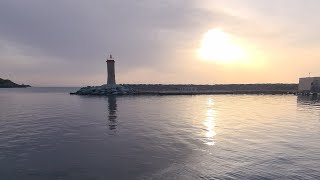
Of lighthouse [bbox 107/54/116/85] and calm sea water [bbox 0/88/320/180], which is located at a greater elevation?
lighthouse [bbox 107/54/116/85]

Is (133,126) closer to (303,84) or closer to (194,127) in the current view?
(194,127)

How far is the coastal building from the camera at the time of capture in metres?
83.2

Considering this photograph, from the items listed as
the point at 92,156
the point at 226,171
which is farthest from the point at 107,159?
the point at 226,171

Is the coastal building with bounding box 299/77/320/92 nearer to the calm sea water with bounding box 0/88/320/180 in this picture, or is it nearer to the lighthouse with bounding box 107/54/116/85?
the lighthouse with bounding box 107/54/116/85

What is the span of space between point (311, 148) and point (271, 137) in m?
3.67

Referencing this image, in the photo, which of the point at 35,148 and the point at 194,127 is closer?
the point at 35,148

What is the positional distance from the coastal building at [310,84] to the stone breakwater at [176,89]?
12.7 ft

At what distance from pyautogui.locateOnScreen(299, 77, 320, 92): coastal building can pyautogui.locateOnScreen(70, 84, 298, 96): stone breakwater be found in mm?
3883

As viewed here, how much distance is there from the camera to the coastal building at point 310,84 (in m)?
83.2

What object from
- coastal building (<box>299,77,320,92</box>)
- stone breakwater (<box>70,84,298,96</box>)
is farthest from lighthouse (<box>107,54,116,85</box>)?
coastal building (<box>299,77,320,92</box>)

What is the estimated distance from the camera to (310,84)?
282 feet

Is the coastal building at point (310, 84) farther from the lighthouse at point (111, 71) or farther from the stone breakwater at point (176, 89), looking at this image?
the lighthouse at point (111, 71)

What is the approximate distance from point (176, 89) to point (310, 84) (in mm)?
44514

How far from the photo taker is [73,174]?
13.2 metres
